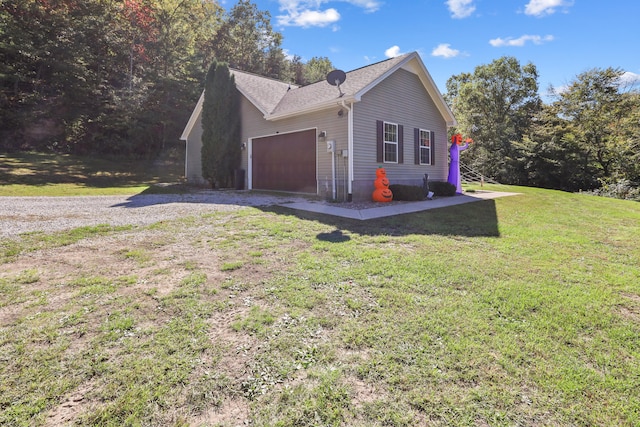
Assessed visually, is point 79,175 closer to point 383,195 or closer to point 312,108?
point 312,108

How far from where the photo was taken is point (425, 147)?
12.8 meters

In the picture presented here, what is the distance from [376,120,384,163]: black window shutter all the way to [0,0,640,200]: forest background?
1404cm

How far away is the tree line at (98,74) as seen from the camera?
18984mm

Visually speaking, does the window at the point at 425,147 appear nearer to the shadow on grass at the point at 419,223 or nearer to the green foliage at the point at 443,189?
the green foliage at the point at 443,189

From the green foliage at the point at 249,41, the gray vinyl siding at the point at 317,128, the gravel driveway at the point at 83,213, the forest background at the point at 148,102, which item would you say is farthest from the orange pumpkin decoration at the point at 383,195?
the green foliage at the point at 249,41

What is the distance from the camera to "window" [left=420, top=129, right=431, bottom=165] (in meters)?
12.6

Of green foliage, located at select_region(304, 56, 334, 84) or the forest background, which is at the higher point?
green foliage, located at select_region(304, 56, 334, 84)

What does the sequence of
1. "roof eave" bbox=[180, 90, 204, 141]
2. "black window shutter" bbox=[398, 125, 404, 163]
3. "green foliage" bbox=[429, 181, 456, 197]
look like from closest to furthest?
1. "black window shutter" bbox=[398, 125, 404, 163]
2. "green foliage" bbox=[429, 181, 456, 197]
3. "roof eave" bbox=[180, 90, 204, 141]

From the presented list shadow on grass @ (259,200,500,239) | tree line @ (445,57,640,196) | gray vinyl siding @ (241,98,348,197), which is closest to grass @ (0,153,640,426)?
shadow on grass @ (259,200,500,239)

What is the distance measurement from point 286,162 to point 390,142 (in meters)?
3.92

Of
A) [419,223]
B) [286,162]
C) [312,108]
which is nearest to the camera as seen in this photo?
[419,223]

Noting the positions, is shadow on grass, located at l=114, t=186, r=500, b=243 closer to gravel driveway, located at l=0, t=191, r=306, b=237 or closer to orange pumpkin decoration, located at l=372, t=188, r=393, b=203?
gravel driveway, located at l=0, t=191, r=306, b=237

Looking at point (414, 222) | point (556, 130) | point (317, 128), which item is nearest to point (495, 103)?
point (556, 130)

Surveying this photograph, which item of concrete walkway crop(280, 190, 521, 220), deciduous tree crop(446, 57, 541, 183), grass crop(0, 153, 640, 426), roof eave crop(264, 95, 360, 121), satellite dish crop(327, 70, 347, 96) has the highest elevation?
deciduous tree crop(446, 57, 541, 183)
